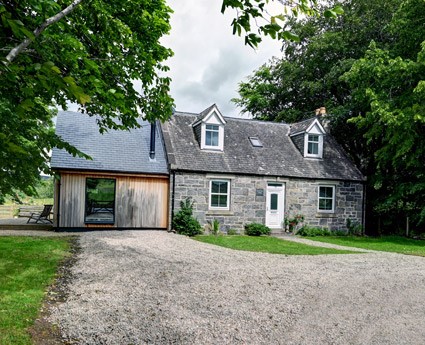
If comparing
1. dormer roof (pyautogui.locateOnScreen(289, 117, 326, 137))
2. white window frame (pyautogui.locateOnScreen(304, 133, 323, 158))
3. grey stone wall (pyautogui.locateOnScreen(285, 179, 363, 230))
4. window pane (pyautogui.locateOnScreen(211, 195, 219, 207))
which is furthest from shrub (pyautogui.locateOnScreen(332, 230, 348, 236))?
window pane (pyautogui.locateOnScreen(211, 195, 219, 207))

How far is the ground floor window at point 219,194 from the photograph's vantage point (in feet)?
55.5

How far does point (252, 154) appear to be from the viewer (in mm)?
18562

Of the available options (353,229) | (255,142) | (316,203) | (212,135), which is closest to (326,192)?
(316,203)

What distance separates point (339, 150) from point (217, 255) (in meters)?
13.4

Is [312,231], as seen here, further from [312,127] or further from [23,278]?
[23,278]

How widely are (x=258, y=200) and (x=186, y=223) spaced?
400cm

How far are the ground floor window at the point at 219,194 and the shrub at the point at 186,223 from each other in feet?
4.52

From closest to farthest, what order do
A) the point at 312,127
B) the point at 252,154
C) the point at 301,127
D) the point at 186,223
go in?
the point at 186,223 < the point at 252,154 < the point at 312,127 < the point at 301,127

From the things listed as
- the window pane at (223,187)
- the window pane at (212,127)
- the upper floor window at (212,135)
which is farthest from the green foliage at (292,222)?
the window pane at (212,127)

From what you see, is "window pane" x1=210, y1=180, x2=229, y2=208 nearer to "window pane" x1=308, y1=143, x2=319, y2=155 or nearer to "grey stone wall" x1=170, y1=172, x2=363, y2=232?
"grey stone wall" x1=170, y1=172, x2=363, y2=232

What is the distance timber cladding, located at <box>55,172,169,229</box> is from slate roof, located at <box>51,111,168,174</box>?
15.5 inches

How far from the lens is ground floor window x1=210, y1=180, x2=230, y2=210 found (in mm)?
16906

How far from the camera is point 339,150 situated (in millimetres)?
21047

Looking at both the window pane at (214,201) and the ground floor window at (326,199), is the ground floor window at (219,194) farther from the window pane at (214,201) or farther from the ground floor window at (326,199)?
the ground floor window at (326,199)
